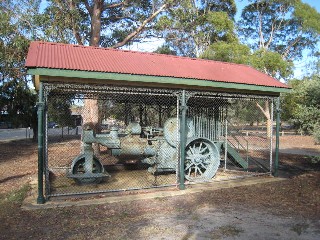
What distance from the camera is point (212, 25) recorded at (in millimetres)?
23484

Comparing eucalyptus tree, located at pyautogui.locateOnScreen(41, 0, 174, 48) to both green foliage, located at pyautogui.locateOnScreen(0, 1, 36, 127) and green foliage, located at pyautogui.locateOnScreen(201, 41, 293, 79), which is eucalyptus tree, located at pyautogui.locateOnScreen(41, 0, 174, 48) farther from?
green foliage, located at pyautogui.locateOnScreen(201, 41, 293, 79)

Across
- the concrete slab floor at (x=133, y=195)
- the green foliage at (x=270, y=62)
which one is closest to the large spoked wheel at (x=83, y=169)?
the concrete slab floor at (x=133, y=195)

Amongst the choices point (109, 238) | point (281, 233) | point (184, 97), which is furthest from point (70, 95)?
point (281, 233)

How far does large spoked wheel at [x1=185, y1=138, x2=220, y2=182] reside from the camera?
381 inches

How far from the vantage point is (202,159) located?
9797mm

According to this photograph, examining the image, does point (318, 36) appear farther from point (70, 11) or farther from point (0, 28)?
point (0, 28)

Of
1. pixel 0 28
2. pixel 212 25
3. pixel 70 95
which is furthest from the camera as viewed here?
pixel 212 25

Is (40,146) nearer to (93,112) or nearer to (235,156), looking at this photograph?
(235,156)

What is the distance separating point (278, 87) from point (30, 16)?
1049 cm

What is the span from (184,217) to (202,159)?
3498mm

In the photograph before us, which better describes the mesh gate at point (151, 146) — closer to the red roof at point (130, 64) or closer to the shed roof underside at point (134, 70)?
the shed roof underside at point (134, 70)

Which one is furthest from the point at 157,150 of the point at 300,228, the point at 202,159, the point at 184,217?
the point at 300,228

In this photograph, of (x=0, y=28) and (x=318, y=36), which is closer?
(x=0, y=28)

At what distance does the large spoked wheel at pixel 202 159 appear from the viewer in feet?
31.7
